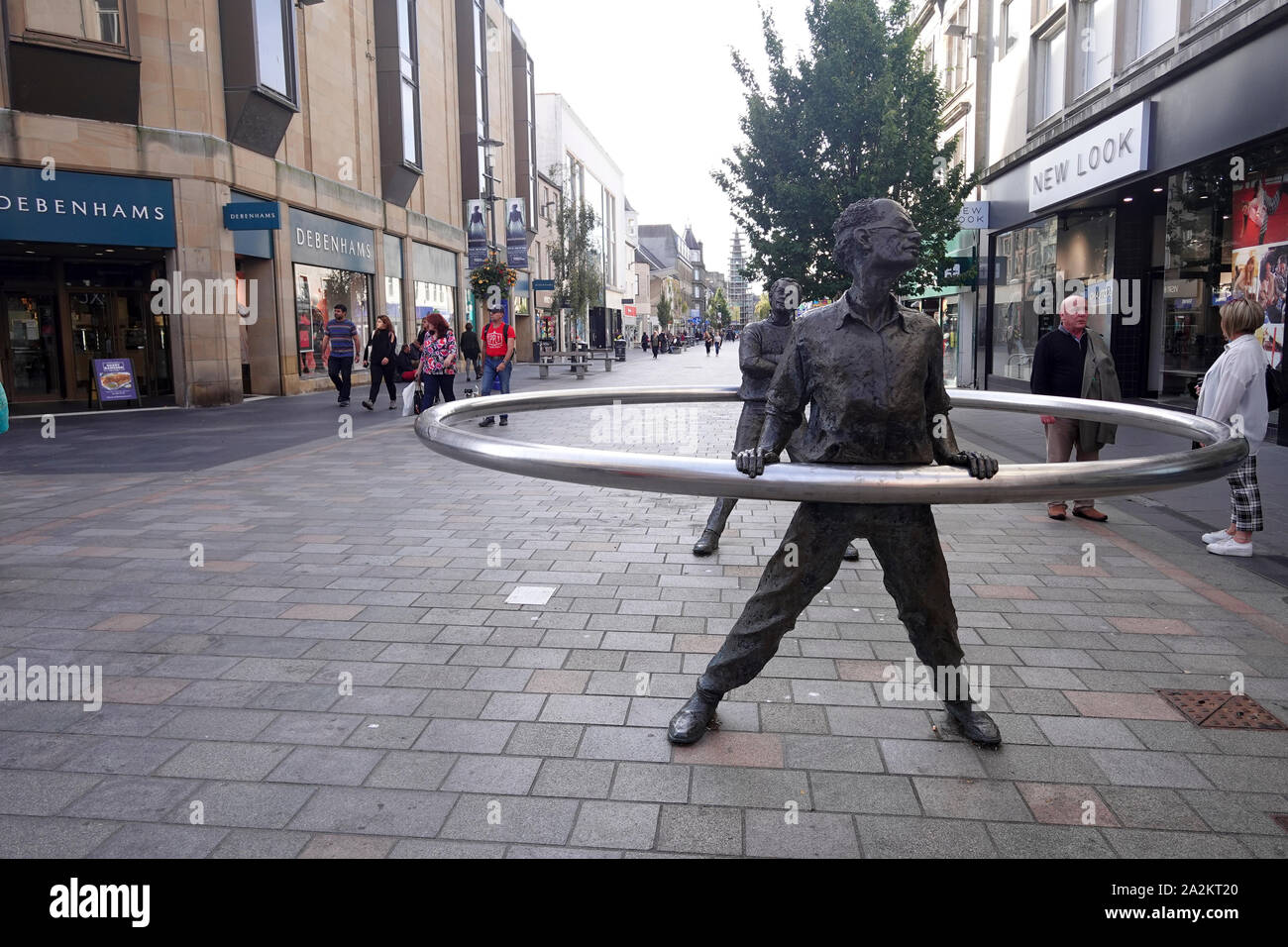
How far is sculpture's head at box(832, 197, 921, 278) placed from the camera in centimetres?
309

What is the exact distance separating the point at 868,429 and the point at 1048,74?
20.8m

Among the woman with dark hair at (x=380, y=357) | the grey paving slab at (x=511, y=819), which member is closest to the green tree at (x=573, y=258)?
the woman with dark hair at (x=380, y=357)

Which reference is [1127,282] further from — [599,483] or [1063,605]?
[599,483]

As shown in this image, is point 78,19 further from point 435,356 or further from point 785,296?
point 785,296

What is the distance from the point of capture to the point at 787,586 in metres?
3.35

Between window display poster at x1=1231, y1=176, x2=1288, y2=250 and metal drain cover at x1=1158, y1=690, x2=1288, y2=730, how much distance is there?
11078 mm

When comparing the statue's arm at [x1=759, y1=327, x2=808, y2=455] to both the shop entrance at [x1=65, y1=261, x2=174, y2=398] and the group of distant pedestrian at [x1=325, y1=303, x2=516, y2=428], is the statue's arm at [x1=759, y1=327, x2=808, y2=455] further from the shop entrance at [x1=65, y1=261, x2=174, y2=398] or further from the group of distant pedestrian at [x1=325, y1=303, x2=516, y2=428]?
the shop entrance at [x1=65, y1=261, x2=174, y2=398]

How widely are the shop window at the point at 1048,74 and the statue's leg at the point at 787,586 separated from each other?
19.2 meters

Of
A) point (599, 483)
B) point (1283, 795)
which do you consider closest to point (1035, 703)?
point (1283, 795)

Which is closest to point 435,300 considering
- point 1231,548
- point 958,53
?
point 958,53

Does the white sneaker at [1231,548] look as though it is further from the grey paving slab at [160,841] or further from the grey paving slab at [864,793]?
the grey paving slab at [160,841]

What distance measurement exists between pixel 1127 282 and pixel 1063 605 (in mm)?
15046

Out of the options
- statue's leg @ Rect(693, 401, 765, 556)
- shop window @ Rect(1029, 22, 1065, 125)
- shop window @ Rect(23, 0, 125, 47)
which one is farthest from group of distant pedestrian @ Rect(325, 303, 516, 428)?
shop window @ Rect(1029, 22, 1065, 125)

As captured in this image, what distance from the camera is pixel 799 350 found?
3.29m
